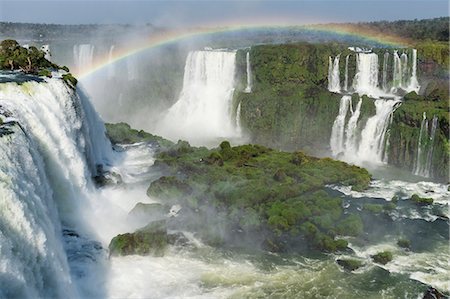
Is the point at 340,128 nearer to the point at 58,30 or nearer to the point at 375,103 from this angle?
the point at 375,103

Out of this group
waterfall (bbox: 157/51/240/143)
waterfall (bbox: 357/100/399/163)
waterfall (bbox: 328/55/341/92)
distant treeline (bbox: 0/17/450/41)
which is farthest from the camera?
distant treeline (bbox: 0/17/450/41)

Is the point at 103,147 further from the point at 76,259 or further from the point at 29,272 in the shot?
the point at 29,272

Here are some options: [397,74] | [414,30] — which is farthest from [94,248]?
[414,30]

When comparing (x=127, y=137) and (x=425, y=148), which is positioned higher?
(x=127, y=137)

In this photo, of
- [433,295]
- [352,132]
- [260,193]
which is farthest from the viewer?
[352,132]

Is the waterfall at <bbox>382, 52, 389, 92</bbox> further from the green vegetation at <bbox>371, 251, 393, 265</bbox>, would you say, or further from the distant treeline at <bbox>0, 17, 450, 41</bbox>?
the green vegetation at <bbox>371, 251, 393, 265</bbox>

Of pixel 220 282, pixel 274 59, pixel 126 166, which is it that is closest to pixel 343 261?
pixel 220 282

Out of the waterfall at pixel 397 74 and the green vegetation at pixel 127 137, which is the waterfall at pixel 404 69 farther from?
the green vegetation at pixel 127 137

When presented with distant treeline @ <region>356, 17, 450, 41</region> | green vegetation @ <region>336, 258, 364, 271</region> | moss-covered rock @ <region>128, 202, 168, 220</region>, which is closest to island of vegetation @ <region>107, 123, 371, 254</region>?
moss-covered rock @ <region>128, 202, 168, 220</region>
